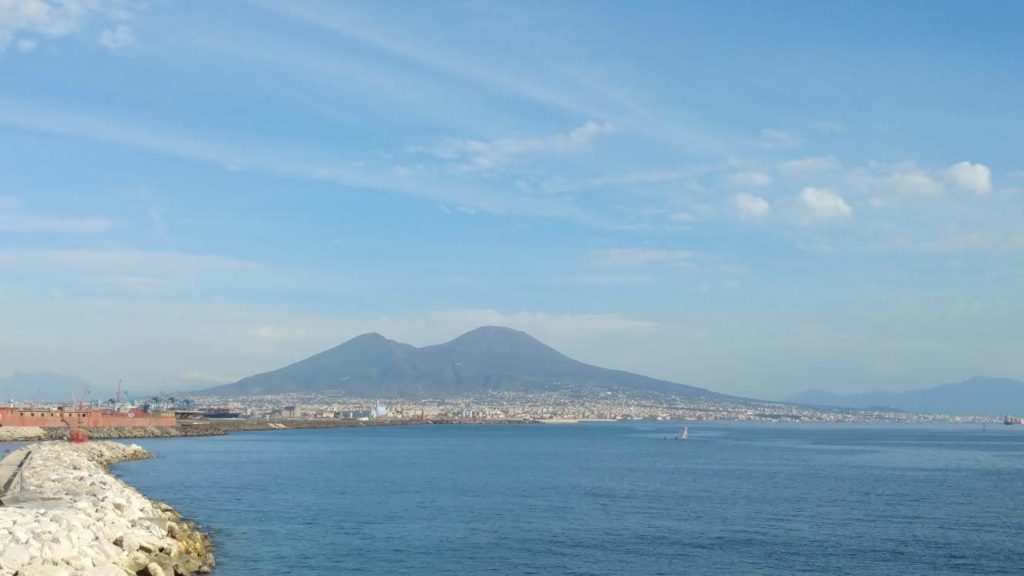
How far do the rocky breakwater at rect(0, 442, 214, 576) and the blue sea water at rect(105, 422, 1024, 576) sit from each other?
66.1 inches

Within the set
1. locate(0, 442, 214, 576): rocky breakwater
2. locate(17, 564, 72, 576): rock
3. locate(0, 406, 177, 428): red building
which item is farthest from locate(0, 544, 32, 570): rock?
locate(0, 406, 177, 428): red building

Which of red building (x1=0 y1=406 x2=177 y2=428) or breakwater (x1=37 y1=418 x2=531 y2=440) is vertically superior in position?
red building (x1=0 y1=406 x2=177 y2=428)

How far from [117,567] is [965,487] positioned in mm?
41564

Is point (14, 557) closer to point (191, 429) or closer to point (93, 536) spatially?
point (93, 536)

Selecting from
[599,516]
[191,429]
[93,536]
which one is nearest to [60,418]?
Result: [191,429]

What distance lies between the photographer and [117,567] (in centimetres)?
2064

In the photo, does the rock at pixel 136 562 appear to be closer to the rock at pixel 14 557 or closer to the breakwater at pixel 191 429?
the rock at pixel 14 557

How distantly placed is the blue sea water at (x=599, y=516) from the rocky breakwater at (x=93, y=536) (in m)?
1.68

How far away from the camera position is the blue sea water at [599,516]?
26172mm

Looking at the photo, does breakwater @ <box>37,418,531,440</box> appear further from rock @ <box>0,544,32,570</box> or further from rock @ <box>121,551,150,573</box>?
rock @ <box>0,544,32,570</box>

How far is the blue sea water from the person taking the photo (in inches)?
1030

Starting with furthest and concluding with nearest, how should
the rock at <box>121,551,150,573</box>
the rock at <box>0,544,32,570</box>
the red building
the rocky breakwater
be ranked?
the red building, the rock at <box>121,551,150,573</box>, the rocky breakwater, the rock at <box>0,544,32,570</box>

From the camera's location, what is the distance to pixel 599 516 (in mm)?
35250

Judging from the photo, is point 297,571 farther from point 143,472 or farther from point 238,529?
point 143,472
